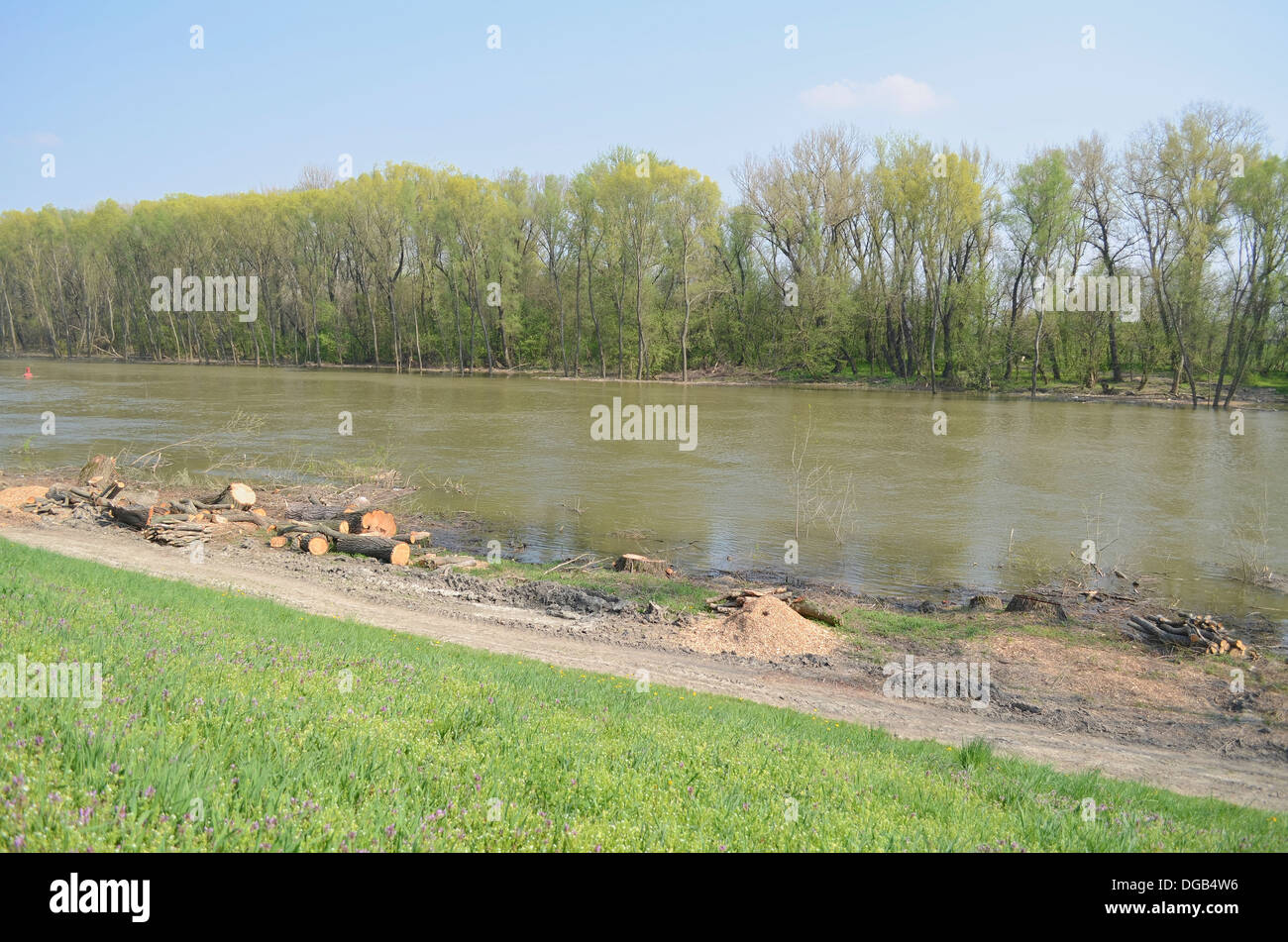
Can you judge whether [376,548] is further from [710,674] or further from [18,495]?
[18,495]

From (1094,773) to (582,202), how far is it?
6694cm

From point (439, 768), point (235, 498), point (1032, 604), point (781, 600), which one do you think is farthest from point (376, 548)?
point (1032, 604)

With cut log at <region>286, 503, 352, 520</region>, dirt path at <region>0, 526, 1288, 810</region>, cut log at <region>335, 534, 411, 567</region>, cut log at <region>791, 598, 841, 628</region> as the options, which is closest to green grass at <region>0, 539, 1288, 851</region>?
dirt path at <region>0, 526, 1288, 810</region>

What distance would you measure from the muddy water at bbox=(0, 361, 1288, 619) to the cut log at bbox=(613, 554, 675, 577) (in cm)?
118

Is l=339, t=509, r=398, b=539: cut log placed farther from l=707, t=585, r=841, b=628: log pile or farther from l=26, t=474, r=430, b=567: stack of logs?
l=707, t=585, r=841, b=628: log pile

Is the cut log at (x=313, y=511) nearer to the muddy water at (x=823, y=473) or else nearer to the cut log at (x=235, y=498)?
the cut log at (x=235, y=498)

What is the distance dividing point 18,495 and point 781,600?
19.9 meters

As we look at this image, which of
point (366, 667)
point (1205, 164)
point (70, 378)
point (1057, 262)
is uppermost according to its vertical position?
point (1205, 164)

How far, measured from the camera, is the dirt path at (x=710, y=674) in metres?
8.59

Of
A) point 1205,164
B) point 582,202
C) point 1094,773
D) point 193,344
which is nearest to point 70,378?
point 193,344

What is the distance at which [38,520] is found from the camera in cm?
1889

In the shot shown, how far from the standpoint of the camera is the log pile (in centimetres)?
1395

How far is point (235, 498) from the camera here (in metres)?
20.8

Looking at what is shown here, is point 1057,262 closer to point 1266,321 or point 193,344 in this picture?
point 1266,321
